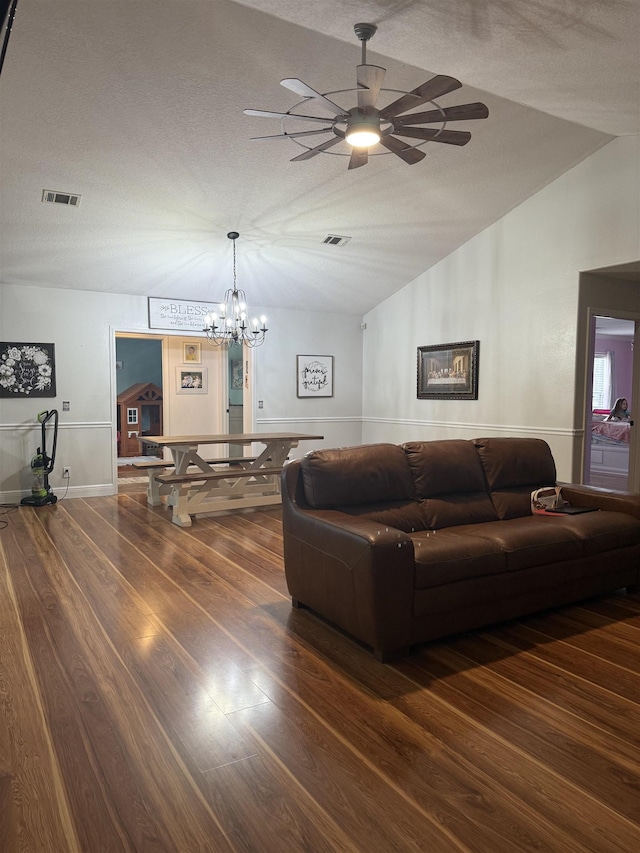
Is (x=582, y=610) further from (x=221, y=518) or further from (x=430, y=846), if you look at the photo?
(x=221, y=518)

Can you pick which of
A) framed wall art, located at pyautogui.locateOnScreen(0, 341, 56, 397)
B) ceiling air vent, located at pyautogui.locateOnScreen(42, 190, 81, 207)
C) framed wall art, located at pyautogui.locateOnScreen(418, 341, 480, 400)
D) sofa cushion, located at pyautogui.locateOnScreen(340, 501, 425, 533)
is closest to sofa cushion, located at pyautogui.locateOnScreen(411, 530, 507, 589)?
sofa cushion, located at pyautogui.locateOnScreen(340, 501, 425, 533)

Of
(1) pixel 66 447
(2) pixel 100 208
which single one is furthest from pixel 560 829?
(1) pixel 66 447

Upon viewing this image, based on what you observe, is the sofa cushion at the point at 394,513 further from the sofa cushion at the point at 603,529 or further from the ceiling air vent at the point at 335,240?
the ceiling air vent at the point at 335,240

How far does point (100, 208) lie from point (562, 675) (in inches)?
198

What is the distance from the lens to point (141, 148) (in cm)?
440

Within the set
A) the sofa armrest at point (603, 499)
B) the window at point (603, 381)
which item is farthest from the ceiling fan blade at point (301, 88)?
the window at point (603, 381)

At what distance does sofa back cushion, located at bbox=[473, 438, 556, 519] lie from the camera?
13.0ft

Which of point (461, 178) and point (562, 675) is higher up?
point (461, 178)

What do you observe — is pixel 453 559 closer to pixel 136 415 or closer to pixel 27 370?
pixel 27 370

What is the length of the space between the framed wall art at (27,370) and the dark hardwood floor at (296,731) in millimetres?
3604

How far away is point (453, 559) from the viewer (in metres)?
2.88

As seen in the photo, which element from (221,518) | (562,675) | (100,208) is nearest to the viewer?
(562,675)

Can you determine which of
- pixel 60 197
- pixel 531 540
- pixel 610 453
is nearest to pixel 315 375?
pixel 610 453

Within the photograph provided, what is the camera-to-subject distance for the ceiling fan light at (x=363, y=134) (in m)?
3.06
